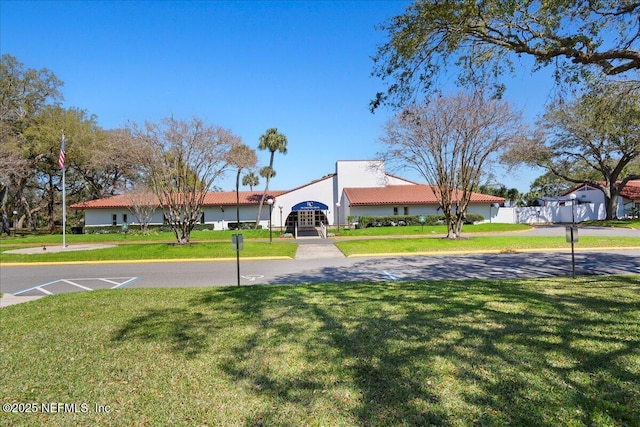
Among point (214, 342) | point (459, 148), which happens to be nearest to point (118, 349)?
point (214, 342)

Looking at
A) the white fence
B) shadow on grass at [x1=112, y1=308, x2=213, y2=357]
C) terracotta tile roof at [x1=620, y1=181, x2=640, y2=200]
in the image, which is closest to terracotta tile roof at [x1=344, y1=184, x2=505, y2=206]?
the white fence

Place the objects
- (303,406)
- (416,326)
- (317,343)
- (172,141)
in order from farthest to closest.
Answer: (172,141) < (416,326) < (317,343) < (303,406)

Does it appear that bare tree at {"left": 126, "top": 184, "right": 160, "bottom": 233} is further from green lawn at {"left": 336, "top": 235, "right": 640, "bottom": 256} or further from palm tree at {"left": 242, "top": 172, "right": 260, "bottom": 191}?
palm tree at {"left": 242, "top": 172, "right": 260, "bottom": 191}

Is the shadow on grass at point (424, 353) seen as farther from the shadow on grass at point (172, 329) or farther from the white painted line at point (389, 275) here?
the white painted line at point (389, 275)

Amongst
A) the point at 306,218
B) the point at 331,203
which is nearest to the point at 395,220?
the point at 331,203

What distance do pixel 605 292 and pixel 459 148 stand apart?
14.3 m

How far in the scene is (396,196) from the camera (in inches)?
1484

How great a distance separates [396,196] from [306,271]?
90.0 feet

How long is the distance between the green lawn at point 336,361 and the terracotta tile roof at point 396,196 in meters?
29.8

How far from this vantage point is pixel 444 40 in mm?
7332

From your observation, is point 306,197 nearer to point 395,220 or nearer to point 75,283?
point 395,220

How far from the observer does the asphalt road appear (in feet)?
33.3

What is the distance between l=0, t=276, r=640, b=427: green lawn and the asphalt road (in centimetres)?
A: 362

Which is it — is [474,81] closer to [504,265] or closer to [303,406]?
[504,265]
